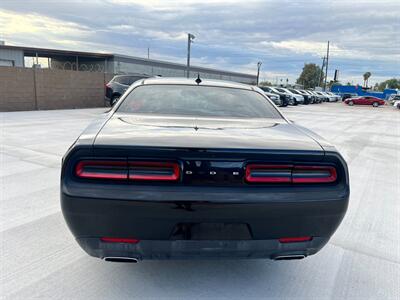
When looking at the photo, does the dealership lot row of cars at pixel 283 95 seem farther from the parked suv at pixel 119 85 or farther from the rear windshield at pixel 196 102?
the rear windshield at pixel 196 102

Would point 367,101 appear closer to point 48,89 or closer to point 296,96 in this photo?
point 296,96

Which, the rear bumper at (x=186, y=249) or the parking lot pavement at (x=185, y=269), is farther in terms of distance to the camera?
the parking lot pavement at (x=185, y=269)

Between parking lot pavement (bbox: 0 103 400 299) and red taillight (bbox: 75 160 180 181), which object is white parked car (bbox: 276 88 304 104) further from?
red taillight (bbox: 75 160 180 181)

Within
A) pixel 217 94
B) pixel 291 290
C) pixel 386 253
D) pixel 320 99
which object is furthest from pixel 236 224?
pixel 320 99

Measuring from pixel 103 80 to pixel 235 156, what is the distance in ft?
59.4

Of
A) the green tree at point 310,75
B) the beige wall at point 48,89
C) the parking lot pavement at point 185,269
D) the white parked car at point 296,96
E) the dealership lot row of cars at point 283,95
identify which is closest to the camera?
the parking lot pavement at point 185,269

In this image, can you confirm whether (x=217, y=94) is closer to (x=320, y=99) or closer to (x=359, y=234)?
(x=359, y=234)

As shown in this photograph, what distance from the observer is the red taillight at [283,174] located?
1.94m

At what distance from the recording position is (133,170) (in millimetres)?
1887

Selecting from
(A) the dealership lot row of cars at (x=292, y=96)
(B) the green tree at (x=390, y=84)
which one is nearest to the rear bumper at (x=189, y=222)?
(A) the dealership lot row of cars at (x=292, y=96)

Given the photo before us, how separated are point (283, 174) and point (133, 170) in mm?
918

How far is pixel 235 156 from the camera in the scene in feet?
6.25

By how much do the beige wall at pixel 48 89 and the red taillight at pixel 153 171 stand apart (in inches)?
563

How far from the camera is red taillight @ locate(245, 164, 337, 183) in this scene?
1.94 metres
